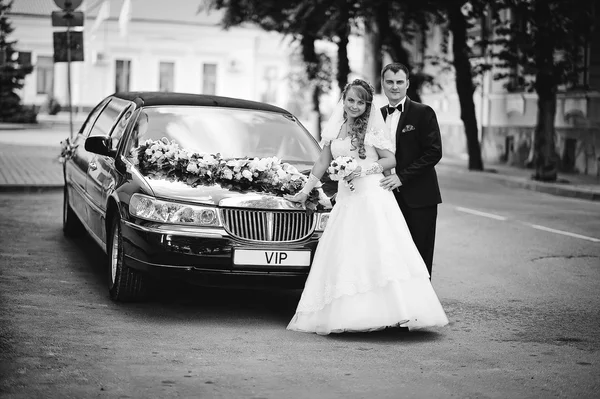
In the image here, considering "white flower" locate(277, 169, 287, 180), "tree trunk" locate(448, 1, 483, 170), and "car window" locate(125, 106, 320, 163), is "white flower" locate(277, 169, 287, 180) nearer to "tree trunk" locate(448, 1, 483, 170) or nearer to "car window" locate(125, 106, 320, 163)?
"car window" locate(125, 106, 320, 163)

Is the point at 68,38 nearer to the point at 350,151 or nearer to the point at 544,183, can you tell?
the point at 544,183

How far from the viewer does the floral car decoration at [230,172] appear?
809cm

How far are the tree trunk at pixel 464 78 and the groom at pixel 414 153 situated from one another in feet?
65.6

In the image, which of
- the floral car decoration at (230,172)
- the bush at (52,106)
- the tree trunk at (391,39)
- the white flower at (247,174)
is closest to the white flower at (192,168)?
the floral car decoration at (230,172)

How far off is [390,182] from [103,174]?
271 centimetres

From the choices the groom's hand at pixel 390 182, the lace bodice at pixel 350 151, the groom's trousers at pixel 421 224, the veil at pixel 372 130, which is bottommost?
the groom's trousers at pixel 421 224

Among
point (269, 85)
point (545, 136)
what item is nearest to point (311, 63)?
point (545, 136)

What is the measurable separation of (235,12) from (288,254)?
119 feet

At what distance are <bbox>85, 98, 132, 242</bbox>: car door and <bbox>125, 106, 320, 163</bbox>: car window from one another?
Result: 35 centimetres

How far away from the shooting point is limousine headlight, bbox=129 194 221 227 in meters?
7.79

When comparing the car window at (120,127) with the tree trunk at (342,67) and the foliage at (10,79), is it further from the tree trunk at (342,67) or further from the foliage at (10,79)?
the foliage at (10,79)

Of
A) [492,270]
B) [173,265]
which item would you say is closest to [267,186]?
[173,265]

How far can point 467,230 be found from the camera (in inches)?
561

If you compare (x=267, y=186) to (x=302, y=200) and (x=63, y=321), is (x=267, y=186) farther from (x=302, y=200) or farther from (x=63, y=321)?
(x=63, y=321)
